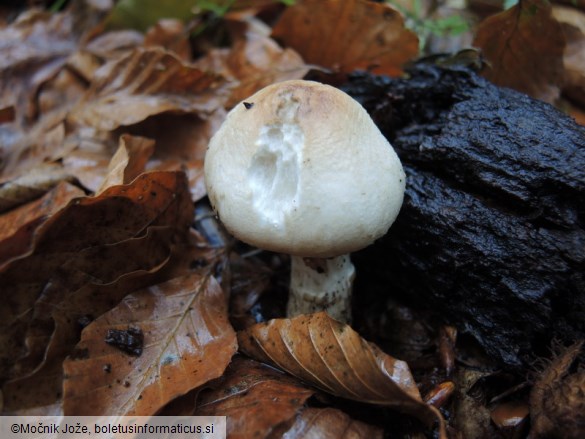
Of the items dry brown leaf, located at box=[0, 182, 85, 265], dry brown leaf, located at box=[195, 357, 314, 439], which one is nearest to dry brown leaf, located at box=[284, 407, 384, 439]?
dry brown leaf, located at box=[195, 357, 314, 439]

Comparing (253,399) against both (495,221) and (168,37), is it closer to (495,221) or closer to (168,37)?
(495,221)

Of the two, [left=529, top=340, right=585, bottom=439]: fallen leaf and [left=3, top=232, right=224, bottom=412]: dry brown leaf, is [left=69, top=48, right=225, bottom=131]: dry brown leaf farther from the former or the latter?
[left=529, top=340, right=585, bottom=439]: fallen leaf

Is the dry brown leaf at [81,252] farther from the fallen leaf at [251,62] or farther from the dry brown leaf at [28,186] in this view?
the fallen leaf at [251,62]

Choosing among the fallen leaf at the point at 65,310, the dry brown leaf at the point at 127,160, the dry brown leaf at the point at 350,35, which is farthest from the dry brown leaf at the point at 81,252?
the dry brown leaf at the point at 350,35

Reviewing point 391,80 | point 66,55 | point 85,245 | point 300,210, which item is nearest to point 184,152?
point 85,245

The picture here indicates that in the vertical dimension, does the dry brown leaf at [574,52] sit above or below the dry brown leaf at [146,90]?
above

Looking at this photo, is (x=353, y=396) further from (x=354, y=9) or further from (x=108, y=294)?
(x=354, y=9)

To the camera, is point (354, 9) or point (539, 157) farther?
point (354, 9)
